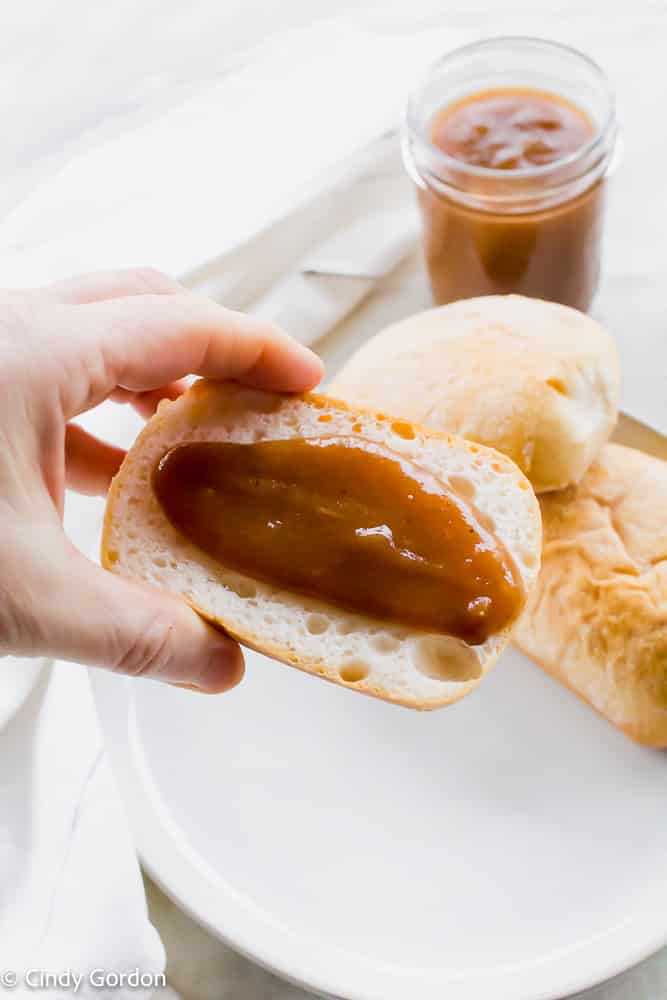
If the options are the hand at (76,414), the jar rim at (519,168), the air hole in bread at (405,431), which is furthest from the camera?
the jar rim at (519,168)

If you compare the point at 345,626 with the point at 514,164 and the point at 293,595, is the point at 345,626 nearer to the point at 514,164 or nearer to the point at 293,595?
the point at 293,595

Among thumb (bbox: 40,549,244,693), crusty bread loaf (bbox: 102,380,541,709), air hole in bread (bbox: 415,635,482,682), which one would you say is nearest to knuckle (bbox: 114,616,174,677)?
thumb (bbox: 40,549,244,693)

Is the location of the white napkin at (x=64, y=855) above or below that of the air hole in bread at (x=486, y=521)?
below

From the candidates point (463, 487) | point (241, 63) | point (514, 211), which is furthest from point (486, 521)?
point (241, 63)

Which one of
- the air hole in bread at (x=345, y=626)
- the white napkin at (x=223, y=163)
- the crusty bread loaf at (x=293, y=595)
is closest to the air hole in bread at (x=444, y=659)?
the crusty bread loaf at (x=293, y=595)

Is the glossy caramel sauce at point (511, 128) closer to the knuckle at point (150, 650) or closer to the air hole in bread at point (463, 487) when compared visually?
the air hole in bread at point (463, 487)
